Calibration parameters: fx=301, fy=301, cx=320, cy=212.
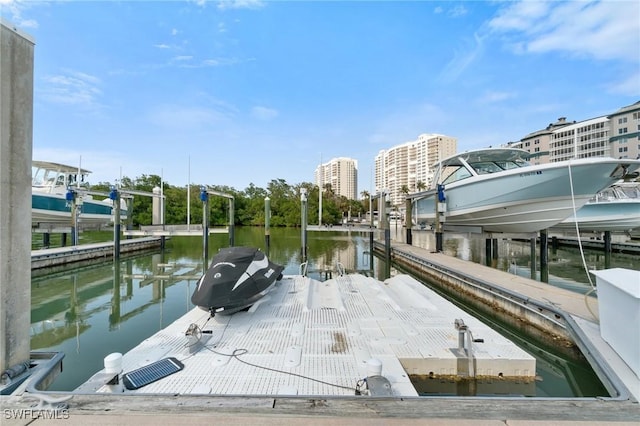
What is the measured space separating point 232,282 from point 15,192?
275 centimetres

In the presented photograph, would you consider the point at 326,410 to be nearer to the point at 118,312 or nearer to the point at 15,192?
the point at 15,192

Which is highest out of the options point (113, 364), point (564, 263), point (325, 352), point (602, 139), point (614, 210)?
point (602, 139)

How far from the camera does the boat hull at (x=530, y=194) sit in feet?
28.8

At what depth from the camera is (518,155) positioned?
11102 mm

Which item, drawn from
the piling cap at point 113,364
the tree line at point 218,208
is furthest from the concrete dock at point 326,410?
the tree line at point 218,208

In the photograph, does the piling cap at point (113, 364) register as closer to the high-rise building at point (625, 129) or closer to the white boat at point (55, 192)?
the white boat at point (55, 192)

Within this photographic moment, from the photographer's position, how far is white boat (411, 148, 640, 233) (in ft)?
28.7

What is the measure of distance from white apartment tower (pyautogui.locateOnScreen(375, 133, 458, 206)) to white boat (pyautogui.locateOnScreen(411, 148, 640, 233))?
8777cm

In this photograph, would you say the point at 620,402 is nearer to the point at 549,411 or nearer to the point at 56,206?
the point at 549,411

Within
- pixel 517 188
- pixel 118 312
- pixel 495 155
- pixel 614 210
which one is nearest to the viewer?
pixel 118 312

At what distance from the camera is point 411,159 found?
356ft

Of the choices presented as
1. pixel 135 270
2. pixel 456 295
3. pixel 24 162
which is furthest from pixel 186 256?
pixel 24 162

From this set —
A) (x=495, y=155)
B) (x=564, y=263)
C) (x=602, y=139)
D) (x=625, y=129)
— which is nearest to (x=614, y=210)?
(x=564, y=263)

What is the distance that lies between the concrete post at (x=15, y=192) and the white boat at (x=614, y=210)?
18.1m
